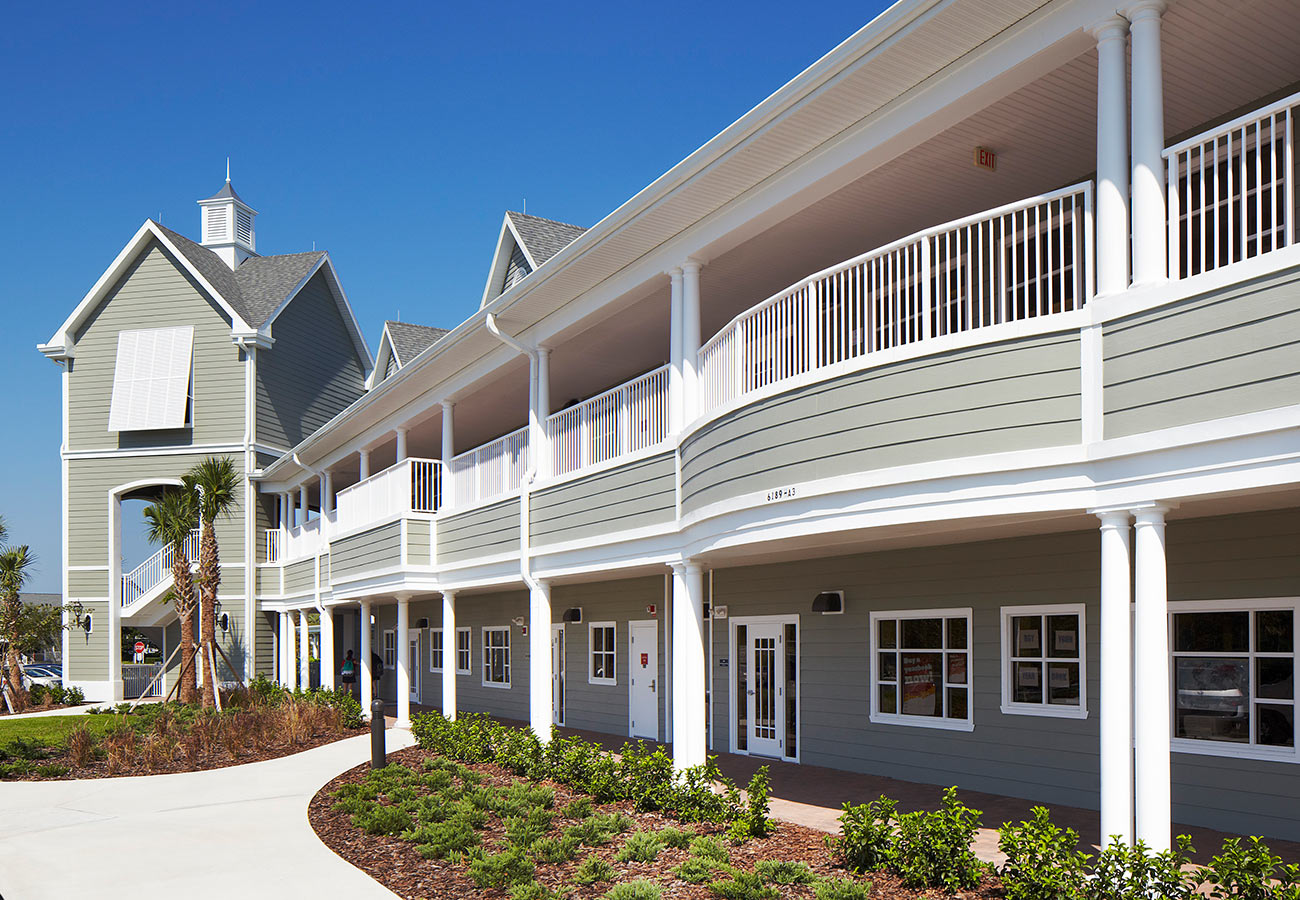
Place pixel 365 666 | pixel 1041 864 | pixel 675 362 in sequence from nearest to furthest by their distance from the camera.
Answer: pixel 1041 864 → pixel 675 362 → pixel 365 666

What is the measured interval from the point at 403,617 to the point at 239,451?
14.2 m

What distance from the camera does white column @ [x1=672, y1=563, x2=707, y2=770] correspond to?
11.1 metres

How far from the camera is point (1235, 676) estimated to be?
895cm

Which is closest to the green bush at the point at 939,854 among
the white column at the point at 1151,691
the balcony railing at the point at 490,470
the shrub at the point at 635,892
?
the white column at the point at 1151,691

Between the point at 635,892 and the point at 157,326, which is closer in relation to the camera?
the point at 635,892

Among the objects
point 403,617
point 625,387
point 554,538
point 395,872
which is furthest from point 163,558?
point 395,872

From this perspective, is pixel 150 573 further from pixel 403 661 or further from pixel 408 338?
pixel 403 661

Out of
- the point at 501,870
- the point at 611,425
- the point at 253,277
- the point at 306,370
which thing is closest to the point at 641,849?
the point at 501,870

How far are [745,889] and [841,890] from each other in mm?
676

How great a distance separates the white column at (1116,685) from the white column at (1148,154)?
1.60 metres

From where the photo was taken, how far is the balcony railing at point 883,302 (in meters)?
7.53

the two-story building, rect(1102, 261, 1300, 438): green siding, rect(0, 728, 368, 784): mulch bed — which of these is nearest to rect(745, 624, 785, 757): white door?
the two-story building

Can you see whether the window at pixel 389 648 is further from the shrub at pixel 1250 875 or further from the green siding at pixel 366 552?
the shrub at pixel 1250 875

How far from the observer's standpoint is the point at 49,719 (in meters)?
25.2
